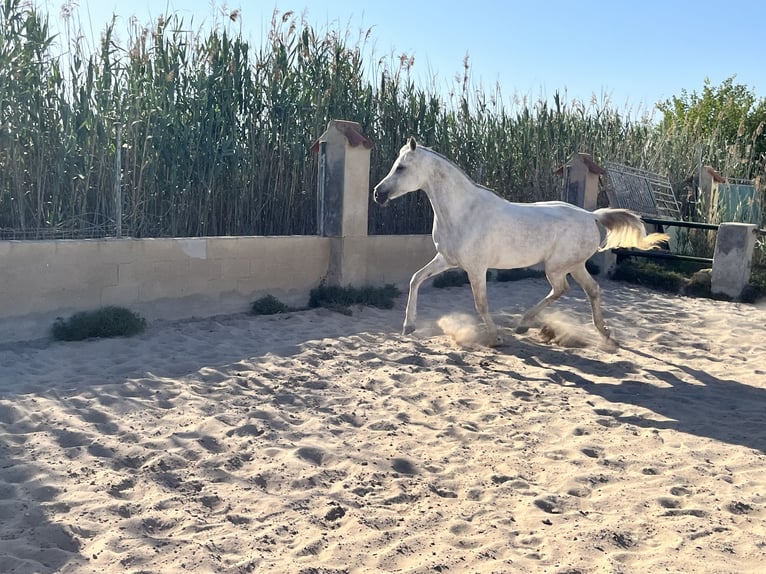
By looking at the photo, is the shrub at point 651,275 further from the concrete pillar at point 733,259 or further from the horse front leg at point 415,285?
the horse front leg at point 415,285

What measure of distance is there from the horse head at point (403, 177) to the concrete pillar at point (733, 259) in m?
5.03

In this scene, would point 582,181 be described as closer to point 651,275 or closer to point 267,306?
point 651,275

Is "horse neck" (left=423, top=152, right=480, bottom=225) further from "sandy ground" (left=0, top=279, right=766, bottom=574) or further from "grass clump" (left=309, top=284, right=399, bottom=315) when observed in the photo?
"grass clump" (left=309, top=284, right=399, bottom=315)

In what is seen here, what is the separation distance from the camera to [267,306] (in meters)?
7.41

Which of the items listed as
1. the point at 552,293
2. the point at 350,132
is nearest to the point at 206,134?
the point at 350,132

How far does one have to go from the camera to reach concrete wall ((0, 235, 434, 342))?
19.2ft

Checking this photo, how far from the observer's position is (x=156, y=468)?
345cm

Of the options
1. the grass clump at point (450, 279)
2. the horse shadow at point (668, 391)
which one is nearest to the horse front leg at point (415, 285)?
the horse shadow at point (668, 391)

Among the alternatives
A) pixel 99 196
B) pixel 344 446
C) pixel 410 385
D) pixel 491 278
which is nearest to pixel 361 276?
pixel 491 278

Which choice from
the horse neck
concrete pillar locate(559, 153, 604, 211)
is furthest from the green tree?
the horse neck

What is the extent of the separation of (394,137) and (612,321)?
170 inches

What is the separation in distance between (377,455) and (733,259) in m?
7.13

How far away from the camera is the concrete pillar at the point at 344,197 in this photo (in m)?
8.12

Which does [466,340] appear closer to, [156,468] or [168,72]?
[156,468]
